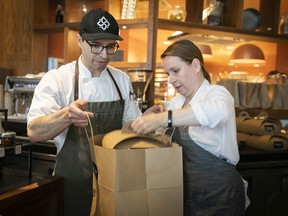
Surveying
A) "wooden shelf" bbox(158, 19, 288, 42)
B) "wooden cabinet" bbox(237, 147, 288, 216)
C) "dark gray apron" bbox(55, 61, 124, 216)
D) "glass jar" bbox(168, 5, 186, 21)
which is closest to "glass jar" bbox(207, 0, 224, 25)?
"wooden shelf" bbox(158, 19, 288, 42)

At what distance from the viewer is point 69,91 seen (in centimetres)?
149

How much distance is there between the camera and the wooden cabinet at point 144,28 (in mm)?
2523

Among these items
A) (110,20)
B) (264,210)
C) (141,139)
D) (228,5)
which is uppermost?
(228,5)

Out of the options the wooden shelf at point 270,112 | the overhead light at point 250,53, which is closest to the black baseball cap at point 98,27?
the wooden shelf at point 270,112

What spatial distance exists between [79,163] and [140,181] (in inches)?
22.8

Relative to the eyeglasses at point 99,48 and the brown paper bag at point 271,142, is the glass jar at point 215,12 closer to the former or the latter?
the brown paper bag at point 271,142

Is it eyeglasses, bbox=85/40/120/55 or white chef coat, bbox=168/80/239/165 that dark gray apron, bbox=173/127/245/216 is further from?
eyeglasses, bbox=85/40/120/55

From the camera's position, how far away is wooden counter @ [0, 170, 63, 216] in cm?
126

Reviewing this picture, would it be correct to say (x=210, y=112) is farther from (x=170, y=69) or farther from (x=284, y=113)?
(x=284, y=113)

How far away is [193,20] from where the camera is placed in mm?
2922

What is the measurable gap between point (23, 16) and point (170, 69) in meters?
2.30

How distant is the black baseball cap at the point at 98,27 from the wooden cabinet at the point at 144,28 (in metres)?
1.10

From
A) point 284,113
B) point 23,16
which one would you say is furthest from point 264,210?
point 23,16

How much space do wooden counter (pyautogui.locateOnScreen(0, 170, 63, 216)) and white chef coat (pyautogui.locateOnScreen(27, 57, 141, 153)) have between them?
0.61ft
